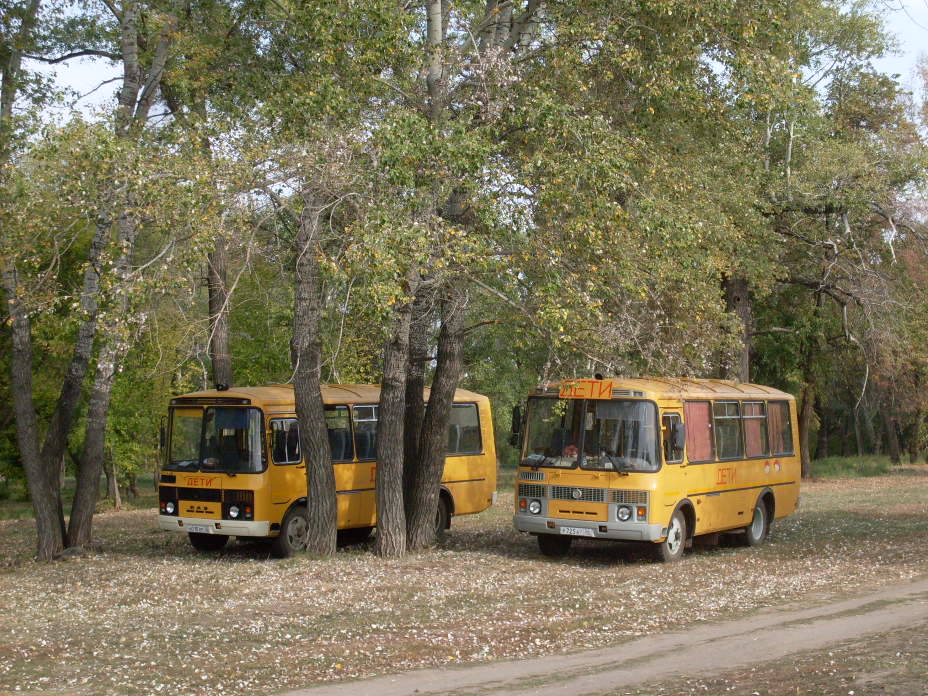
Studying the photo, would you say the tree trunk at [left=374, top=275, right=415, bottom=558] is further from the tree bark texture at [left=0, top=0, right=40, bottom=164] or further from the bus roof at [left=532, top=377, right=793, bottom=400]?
the tree bark texture at [left=0, top=0, right=40, bottom=164]

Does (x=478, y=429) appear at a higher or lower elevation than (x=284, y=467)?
higher

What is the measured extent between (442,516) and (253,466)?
4.24 m

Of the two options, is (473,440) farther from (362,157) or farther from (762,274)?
(762,274)

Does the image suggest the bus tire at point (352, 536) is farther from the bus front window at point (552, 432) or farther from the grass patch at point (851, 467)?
the grass patch at point (851, 467)

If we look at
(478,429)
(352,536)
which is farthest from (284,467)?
(478,429)

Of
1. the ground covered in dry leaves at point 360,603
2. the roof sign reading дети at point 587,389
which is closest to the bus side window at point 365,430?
the ground covered in dry leaves at point 360,603

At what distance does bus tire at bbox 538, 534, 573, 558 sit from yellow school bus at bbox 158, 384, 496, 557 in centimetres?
320

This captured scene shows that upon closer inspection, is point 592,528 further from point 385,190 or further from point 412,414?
point 385,190

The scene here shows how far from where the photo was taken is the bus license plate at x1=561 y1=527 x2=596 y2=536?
1608 centimetres

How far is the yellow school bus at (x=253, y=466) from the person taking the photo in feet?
56.4

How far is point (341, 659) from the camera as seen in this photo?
941 cm

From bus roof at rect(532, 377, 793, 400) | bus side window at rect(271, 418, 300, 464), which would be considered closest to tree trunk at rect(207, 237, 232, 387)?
bus side window at rect(271, 418, 300, 464)

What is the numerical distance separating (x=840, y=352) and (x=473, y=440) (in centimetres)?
2348

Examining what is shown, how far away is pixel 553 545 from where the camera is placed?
17547 millimetres
